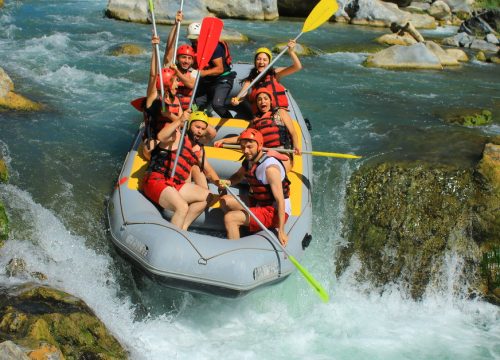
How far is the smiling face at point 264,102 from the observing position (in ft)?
18.0

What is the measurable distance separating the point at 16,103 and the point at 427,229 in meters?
5.24

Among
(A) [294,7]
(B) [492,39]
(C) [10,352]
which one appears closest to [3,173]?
(C) [10,352]

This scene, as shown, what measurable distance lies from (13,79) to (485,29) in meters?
11.4

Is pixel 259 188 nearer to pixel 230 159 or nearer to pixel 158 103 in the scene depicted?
pixel 230 159

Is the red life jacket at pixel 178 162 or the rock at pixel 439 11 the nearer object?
the red life jacket at pixel 178 162

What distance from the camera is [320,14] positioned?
702 centimetres

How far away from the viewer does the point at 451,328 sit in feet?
16.8

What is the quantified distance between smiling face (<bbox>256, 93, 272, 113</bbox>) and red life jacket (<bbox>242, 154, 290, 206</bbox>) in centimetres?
92

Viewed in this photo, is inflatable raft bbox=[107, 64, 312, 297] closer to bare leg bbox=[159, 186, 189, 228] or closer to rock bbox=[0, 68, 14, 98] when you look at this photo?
bare leg bbox=[159, 186, 189, 228]

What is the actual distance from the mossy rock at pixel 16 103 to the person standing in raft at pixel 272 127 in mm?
3150

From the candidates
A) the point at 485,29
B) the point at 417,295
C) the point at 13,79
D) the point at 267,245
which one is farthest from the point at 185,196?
the point at 485,29

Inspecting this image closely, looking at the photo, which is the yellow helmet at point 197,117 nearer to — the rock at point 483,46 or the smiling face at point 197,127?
the smiling face at point 197,127

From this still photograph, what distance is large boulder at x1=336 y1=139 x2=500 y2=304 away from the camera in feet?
18.0

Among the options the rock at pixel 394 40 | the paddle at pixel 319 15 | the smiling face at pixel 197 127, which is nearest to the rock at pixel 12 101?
the paddle at pixel 319 15
